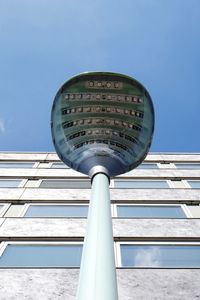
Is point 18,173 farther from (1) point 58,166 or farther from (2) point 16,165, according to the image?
(1) point 58,166

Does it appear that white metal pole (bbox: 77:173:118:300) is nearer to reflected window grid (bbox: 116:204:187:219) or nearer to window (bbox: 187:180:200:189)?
reflected window grid (bbox: 116:204:187:219)

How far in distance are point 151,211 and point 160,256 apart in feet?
8.52

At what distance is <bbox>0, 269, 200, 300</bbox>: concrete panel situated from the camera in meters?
5.70

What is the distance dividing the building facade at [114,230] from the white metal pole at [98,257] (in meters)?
3.91

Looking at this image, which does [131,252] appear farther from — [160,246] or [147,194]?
[147,194]

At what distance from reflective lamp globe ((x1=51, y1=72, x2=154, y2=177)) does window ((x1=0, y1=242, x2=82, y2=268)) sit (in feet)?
13.2

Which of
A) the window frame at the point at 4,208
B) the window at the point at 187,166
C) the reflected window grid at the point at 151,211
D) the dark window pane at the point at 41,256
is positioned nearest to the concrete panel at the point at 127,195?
the reflected window grid at the point at 151,211

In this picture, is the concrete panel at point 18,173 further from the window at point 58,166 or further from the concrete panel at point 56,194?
the concrete panel at point 56,194

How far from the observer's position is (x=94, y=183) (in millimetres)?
2648

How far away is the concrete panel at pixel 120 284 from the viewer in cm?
570

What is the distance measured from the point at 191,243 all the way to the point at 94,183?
6.07 m

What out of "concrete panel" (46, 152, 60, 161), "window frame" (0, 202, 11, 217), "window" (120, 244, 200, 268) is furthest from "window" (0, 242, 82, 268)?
"concrete panel" (46, 152, 60, 161)

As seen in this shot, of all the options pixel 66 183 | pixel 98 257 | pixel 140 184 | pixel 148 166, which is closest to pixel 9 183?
pixel 66 183

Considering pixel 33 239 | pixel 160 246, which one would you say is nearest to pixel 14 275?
pixel 33 239
